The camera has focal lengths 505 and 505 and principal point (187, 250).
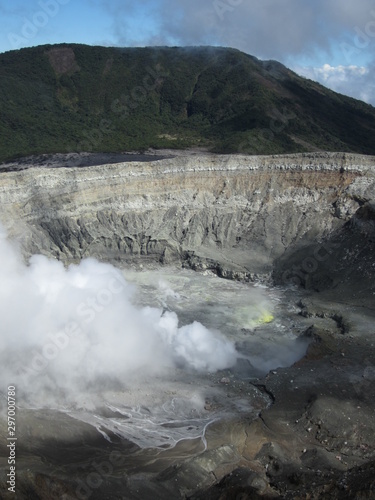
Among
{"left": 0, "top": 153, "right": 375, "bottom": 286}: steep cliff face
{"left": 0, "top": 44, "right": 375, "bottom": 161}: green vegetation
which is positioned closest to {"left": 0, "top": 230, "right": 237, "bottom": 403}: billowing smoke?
{"left": 0, "top": 153, "right": 375, "bottom": 286}: steep cliff face

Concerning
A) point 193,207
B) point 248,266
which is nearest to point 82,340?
point 248,266

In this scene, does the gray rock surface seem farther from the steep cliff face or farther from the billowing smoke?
the billowing smoke

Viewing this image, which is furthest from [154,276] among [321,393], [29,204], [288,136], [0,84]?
[0,84]

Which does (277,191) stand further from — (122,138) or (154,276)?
(122,138)

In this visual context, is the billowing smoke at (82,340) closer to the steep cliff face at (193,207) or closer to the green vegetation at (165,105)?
the steep cliff face at (193,207)

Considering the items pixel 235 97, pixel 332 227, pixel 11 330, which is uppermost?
pixel 235 97

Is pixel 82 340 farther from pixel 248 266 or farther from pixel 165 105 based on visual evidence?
pixel 165 105
